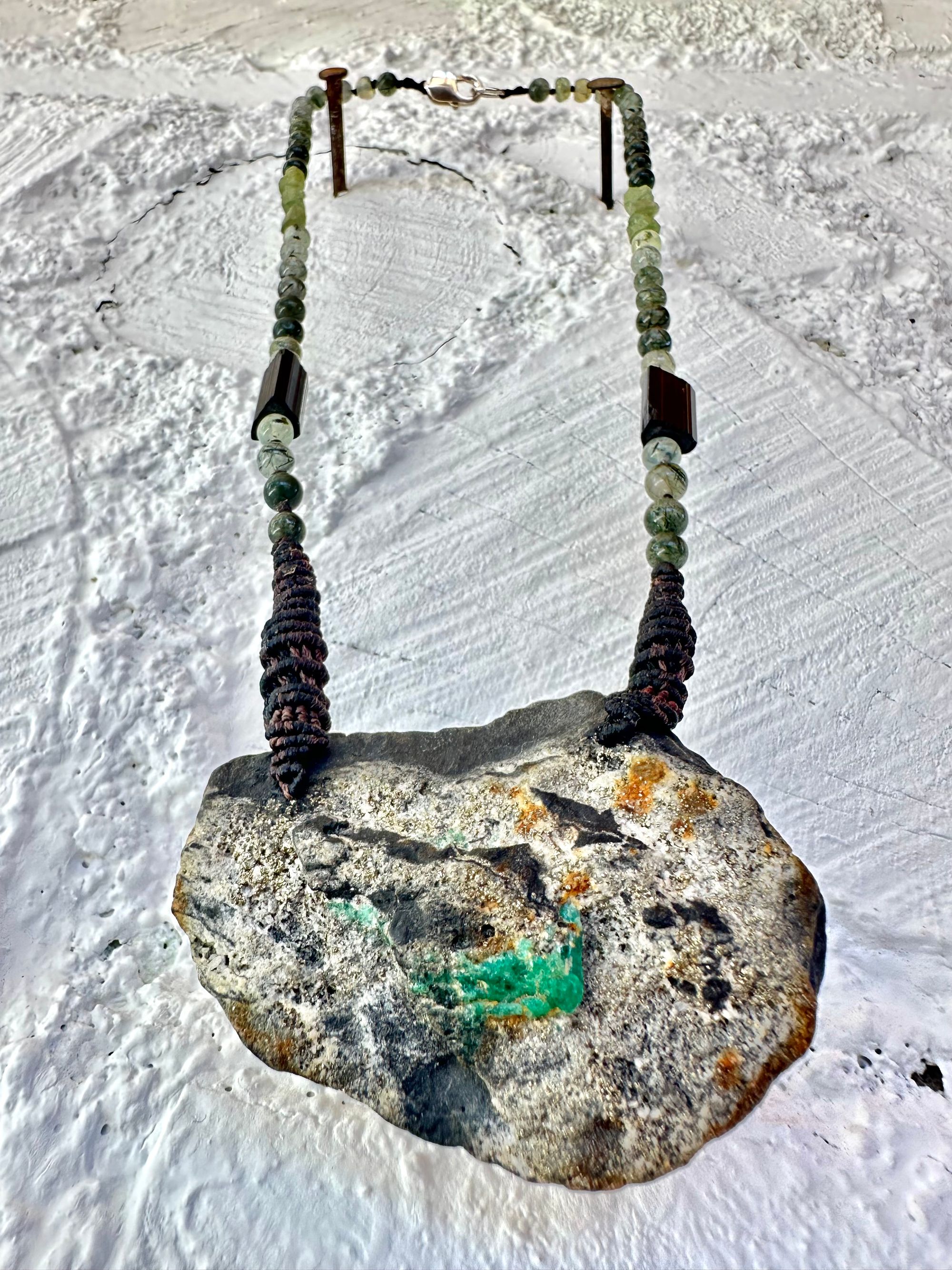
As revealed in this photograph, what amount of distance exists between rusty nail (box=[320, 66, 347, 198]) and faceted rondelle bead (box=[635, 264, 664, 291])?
0.52 m

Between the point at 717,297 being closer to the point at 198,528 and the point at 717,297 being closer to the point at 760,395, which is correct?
the point at 760,395

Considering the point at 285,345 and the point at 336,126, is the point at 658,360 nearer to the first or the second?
the point at 285,345

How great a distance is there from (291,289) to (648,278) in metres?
0.43

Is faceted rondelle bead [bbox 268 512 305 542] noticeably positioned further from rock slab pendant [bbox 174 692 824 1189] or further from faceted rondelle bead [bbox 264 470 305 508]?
rock slab pendant [bbox 174 692 824 1189]

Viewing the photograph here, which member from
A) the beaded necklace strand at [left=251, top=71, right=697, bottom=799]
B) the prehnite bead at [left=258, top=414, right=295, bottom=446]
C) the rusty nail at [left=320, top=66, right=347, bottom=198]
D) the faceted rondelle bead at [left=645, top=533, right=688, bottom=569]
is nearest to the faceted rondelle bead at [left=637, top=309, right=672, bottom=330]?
the beaded necklace strand at [left=251, top=71, right=697, bottom=799]

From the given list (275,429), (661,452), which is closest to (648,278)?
(661,452)

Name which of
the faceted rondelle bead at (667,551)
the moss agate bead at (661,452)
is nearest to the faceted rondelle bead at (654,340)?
the moss agate bead at (661,452)

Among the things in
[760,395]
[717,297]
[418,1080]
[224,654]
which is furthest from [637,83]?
[418,1080]

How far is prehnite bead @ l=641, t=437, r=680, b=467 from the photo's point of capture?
3.95 feet

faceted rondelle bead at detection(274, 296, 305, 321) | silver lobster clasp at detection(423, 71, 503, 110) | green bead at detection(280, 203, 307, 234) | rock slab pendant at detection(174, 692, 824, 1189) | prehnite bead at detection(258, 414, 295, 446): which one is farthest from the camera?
silver lobster clasp at detection(423, 71, 503, 110)

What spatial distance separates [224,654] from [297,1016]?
0.46m

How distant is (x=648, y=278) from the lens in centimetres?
136

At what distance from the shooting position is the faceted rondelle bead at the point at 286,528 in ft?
3.69

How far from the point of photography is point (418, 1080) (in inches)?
33.3
